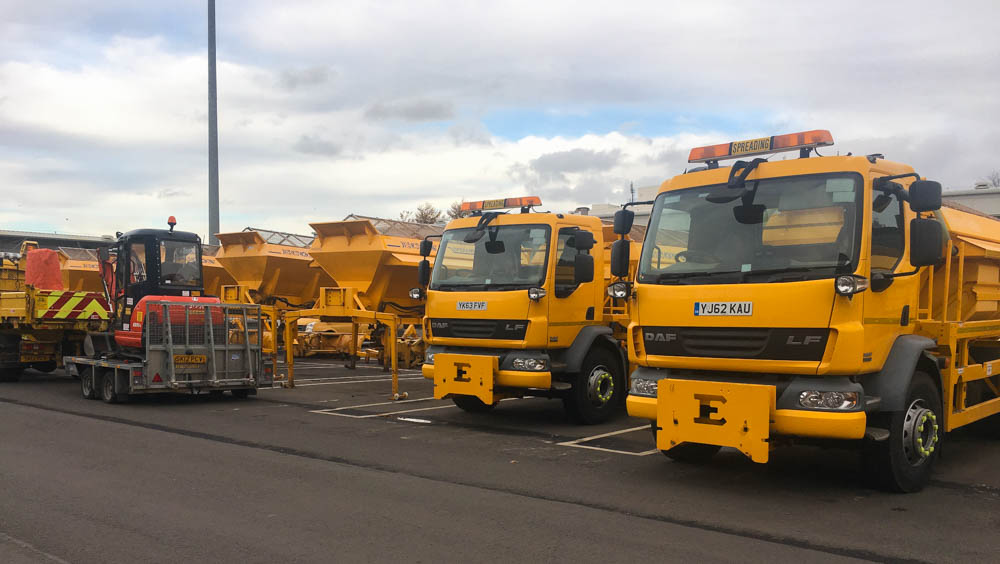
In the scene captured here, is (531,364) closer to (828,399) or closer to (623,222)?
(623,222)

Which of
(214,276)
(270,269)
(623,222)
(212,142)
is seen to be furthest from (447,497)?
(212,142)

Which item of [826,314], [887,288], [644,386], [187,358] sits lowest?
[187,358]

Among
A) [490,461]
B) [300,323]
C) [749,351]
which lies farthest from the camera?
[300,323]

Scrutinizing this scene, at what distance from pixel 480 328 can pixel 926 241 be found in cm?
541

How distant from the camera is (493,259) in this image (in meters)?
10.6

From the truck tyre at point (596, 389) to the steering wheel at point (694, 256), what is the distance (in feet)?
11.6

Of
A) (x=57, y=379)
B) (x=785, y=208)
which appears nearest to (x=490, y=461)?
(x=785, y=208)

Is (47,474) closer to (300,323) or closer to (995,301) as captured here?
(995,301)

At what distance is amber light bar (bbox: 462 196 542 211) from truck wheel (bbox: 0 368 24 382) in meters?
11.0

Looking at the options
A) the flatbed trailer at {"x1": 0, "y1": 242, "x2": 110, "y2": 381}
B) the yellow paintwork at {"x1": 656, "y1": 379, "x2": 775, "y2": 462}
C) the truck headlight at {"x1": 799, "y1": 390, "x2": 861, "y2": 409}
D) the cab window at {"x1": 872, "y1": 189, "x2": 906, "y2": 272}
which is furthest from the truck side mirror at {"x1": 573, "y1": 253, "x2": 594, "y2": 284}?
the flatbed trailer at {"x1": 0, "y1": 242, "x2": 110, "y2": 381}

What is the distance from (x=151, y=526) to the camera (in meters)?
5.75

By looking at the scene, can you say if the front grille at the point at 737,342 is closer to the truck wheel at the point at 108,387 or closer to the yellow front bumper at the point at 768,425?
the yellow front bumper at the point at 768,425

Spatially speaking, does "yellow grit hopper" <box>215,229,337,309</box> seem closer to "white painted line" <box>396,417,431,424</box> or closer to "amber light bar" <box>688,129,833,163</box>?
"white painted line" <box>396,417,431,424</box>

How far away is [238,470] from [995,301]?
7583 millimetres
